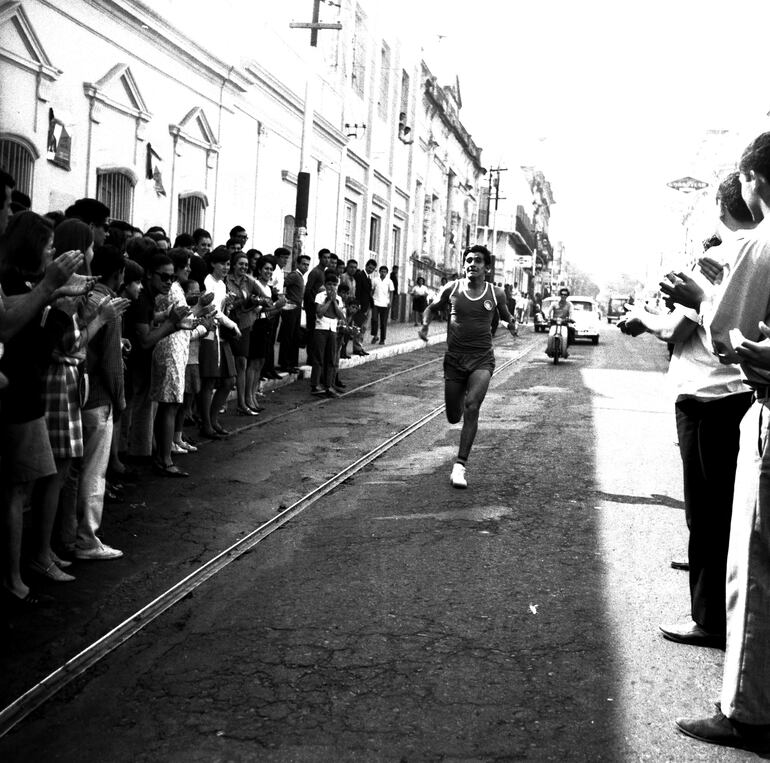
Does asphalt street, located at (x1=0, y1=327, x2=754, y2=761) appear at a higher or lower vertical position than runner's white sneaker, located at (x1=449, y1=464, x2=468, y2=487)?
lower

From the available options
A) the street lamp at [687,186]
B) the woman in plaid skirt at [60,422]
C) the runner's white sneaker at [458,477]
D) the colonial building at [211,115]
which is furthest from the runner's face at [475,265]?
the street lamp at [687,186]

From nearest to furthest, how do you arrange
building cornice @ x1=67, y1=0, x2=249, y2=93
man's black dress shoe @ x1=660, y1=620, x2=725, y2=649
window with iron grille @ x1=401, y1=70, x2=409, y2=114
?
man's black dress shoe @ x1=660, y1=620, x2=725, y2=649
building cornice @ x1=67, y1=0, x2=249, y2=93
window with iron grille @ x1=401, y1=70, x2=409, y2=114

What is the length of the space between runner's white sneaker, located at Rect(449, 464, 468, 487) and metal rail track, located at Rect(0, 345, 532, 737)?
869 millimetres

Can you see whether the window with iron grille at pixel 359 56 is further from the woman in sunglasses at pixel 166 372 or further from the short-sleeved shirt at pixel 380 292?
the woman in sunglasses at pixel 166 372

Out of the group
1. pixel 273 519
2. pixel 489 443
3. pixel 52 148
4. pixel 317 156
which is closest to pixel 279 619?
pixel 273 519

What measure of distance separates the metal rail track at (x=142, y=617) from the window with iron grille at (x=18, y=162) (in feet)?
19.1

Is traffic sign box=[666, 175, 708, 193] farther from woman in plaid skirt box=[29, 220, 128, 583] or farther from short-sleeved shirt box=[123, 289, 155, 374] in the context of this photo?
woman in plaid skirt box=[29, 220, 128, 583]

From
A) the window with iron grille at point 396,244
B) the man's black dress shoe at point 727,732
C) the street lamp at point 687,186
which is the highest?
the street lamp at point 687,186

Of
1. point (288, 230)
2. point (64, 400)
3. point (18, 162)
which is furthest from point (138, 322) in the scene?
point (288, 230)

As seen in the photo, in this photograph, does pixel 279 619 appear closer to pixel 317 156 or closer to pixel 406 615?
pixel 406 615

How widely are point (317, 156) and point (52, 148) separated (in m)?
13.6

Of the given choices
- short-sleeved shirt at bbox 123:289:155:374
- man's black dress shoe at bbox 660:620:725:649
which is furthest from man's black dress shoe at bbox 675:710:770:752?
short-sleeved shirt at bbox 123:289:155:374

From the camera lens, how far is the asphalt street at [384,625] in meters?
3.68

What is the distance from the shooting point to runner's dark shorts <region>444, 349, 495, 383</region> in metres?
8.49
